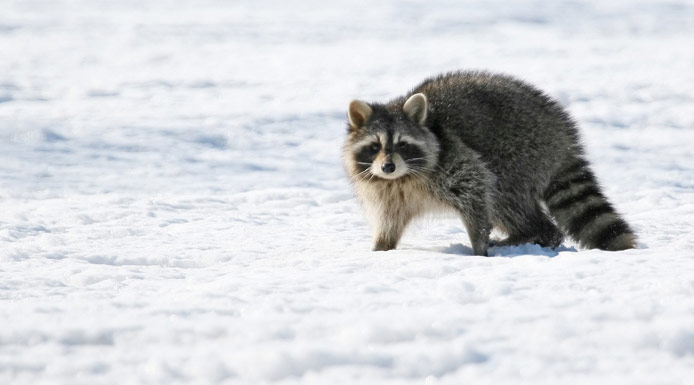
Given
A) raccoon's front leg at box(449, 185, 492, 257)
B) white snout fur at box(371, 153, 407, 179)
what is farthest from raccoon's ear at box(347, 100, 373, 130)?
raccoon's front leg at box(449, 185, 492, 257)

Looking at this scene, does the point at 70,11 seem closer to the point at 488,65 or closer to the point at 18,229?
the point at 488,65

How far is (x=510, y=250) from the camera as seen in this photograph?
219 inches

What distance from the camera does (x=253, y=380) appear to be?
314cm

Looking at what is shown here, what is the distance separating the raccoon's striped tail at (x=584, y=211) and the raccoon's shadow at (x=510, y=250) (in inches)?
6.4

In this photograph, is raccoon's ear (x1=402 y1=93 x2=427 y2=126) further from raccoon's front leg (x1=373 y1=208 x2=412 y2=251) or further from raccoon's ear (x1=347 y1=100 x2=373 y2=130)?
raccoon's front leg (x1=373 y1=208 x2=412 y2=251)

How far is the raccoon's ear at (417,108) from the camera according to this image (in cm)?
551

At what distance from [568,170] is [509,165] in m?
0.45

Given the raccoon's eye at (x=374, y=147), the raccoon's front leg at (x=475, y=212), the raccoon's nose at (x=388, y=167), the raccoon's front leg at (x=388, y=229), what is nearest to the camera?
the raccoon's nose at (x=388, y=167)

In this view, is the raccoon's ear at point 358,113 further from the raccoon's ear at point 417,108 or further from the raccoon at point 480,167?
the raccoon's ear at point 417,108

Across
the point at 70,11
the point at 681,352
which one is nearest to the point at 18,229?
the point at 681,352

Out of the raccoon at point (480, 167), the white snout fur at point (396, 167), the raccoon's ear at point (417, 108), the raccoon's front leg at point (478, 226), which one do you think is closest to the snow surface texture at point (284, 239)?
the raccoon's front leg at point (478, 226)

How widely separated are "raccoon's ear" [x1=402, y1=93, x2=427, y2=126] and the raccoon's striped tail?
99 centimetres

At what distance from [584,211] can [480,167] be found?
2.39 ft

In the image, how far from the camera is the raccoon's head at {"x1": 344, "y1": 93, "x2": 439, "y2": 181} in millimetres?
5406
